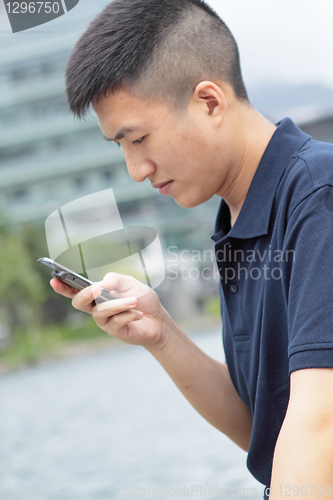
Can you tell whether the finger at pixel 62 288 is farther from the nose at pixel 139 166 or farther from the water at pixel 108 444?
the water at pixel 108 444

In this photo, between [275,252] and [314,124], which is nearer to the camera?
[275,252]

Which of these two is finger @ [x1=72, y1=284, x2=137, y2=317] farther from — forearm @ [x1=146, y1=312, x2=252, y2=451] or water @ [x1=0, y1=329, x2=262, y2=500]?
water @ [x1=0, y1=329, x2=262, y2=500]

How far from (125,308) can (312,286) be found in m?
0.31

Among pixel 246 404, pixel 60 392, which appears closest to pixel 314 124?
pixel 60 392

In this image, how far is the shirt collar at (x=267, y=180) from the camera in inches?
28.0

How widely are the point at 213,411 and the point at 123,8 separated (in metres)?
0.68

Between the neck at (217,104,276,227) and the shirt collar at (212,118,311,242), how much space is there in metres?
0.03

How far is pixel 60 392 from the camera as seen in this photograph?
329 inches

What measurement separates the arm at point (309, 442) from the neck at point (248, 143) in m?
0.37

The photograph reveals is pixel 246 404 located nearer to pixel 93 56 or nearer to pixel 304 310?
pixel 304 310

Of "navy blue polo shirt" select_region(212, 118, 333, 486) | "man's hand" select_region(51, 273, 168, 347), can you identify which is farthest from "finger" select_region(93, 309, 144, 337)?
"navy blue polo shirt" select_region(212, 118, 333, 486)

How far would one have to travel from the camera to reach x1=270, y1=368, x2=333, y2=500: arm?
19.4 inches

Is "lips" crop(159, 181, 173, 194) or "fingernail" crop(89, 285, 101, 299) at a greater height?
"lips" crop(159, 181, 173, 194)

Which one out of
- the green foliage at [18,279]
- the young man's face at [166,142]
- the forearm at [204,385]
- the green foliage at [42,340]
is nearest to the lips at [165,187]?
the young man's face at [166,142]
